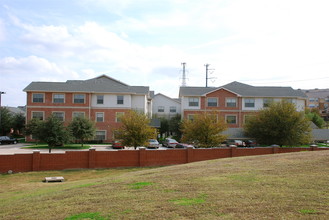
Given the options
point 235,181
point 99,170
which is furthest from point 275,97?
point 235,181

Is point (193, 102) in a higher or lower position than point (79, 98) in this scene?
lower

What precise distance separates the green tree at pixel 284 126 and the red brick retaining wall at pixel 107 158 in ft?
17.6

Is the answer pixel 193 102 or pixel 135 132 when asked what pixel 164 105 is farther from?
pixel 135 132

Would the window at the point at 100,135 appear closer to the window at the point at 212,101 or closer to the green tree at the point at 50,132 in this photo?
the window at the point at 212,101

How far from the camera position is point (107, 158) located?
998 inches

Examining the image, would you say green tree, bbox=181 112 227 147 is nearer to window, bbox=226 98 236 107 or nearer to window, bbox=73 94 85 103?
window, bbox=226 98 236 107

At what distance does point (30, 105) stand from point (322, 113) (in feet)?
334

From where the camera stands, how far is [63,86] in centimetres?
5103

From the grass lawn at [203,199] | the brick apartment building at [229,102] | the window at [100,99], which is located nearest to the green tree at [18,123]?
the window at [100,99]

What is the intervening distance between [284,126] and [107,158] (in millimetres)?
19653

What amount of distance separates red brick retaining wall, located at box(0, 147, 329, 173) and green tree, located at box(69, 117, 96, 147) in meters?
17.9

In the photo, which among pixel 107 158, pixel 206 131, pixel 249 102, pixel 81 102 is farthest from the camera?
pixel 249 102

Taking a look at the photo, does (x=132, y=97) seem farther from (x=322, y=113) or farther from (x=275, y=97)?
(x=322, y=113)

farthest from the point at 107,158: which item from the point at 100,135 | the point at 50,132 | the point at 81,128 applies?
the point at 100,135
